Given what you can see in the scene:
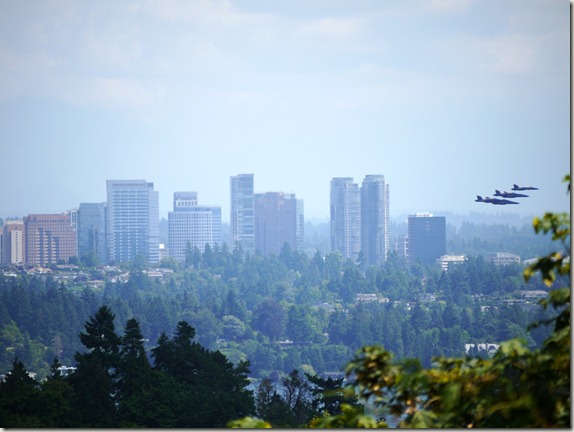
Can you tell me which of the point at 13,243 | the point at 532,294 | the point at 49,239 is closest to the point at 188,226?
the point at 49,239

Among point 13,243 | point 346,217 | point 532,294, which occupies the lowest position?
point 532,294

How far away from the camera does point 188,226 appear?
49.9 meters

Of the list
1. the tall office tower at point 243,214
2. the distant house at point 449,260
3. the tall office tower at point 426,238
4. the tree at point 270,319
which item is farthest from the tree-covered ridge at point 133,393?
the tall office tower at point 243,214

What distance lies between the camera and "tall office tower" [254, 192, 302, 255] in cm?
4759

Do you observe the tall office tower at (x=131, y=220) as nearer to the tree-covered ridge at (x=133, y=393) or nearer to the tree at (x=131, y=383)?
the tree-covered ridge at (x=133, y=393)

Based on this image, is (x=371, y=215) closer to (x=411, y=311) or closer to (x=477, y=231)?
(x=477, y=231)

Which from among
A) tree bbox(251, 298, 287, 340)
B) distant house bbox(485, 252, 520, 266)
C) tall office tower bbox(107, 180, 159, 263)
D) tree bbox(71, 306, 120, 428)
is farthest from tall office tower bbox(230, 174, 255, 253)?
tree bbox(71, 306, 120, 428)

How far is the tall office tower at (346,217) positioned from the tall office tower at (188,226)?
588cm

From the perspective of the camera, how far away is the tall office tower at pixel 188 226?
159ft

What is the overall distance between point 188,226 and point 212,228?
4.76 feet

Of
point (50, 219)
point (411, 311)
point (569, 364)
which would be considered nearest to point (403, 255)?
point (411, 311)

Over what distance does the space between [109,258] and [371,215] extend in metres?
10.9

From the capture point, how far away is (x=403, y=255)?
43031 mm

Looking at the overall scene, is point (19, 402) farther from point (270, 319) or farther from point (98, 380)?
point (270, 319)
